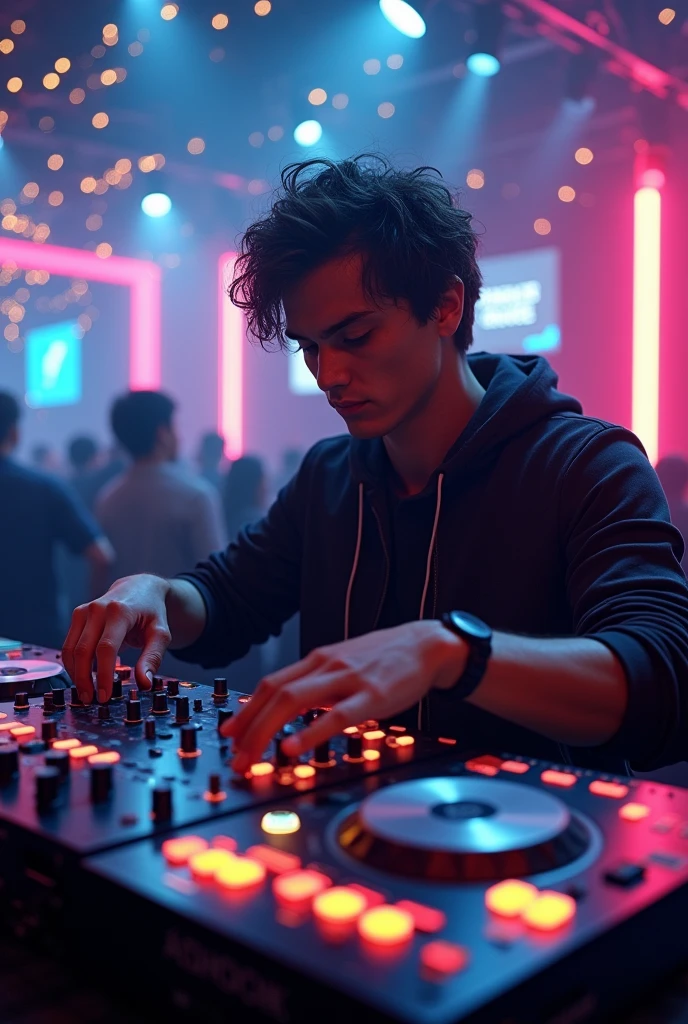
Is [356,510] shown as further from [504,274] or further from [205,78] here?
[504,274]

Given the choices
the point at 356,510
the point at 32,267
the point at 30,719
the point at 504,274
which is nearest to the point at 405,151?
the point at 504,274

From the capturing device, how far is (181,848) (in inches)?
20.4

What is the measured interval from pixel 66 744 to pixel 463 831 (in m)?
0.35

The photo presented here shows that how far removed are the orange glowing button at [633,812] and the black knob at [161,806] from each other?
0.27m

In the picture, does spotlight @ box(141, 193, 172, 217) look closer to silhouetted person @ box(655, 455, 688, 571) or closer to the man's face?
silhouetted person @ box(655, 455, 688, 571)

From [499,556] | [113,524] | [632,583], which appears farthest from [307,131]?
[632,583]

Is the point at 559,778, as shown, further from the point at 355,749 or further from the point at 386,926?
the point at 386,926

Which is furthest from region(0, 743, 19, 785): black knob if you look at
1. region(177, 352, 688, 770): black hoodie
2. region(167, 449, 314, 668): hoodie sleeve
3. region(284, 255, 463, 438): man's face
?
region(167, 449, 314, 668): hoodie sleeve

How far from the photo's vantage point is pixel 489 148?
268 inches

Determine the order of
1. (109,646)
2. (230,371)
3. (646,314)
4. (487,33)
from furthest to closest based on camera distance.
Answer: (230,371), (646,314), (487,33), (109,646)

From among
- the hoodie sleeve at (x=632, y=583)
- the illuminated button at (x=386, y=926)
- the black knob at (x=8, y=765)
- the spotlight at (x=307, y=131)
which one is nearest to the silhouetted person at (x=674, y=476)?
the hoodie sleeve at (x=632, y=583)

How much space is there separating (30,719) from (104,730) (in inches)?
3.3

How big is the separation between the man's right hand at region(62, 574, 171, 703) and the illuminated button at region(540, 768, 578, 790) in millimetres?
453

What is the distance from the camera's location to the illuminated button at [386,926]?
420mm
